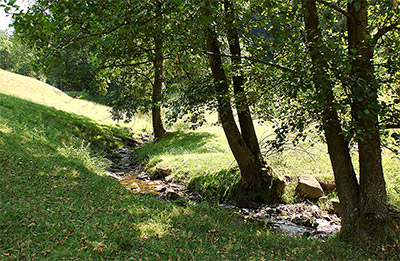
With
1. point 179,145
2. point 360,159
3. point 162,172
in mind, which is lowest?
point 162,172

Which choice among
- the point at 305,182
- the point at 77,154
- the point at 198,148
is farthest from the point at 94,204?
the point at 198,148

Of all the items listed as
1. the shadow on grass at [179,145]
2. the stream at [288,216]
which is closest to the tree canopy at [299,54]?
the stream at [288,216]

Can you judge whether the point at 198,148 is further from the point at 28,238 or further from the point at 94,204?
the point at 28,238

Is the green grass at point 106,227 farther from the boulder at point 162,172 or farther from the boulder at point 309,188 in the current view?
the boulder at point 162,172

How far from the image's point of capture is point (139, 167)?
1304cm

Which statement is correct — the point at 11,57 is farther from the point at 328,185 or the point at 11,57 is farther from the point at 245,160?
the point at 328,185

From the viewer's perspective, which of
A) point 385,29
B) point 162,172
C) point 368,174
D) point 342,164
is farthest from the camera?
point 162,172

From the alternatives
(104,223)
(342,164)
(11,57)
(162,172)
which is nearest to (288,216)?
(342,164)

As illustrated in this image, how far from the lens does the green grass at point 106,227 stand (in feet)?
13.4

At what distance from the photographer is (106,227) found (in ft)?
15.5

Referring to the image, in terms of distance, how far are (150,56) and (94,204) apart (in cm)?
328

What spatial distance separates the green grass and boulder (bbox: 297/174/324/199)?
8.29 ft

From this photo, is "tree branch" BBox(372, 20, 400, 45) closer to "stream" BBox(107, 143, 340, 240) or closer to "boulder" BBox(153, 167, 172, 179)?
"stream" BBox(107, 143, 340, 240)

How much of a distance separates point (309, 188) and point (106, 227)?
19.1ft
